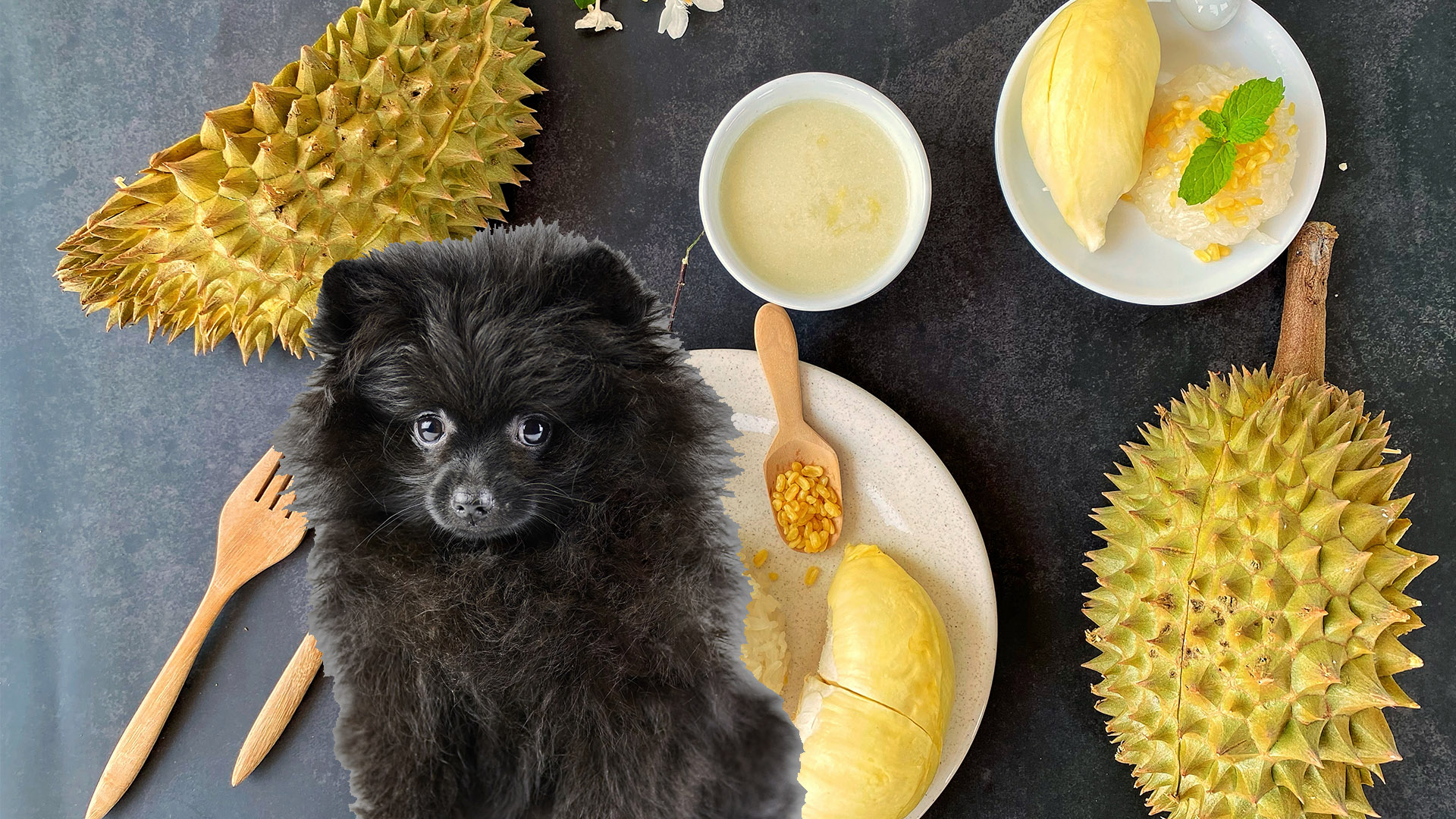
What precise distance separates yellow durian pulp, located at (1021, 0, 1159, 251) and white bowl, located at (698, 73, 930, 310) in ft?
0.44

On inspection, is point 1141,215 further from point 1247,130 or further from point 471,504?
point 471,504

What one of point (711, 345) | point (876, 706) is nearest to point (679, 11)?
point (711, 345)

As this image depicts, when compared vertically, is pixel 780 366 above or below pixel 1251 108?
below

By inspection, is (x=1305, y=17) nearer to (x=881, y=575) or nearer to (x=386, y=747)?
(x=881, y=575)

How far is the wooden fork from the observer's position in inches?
39.4

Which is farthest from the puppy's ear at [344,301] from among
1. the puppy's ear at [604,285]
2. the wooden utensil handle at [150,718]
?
the wooden utensil handle at [150,718]

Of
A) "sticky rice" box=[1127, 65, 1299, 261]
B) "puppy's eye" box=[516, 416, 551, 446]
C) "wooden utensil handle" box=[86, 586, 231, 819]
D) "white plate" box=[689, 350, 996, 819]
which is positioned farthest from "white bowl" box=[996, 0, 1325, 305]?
"wooden utensil handle" box=[86, 586, 231, 819]

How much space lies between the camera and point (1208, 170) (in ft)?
2.63

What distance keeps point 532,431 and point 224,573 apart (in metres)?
0.68

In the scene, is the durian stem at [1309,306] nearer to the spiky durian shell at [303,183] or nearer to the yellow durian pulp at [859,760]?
the yellow durian pulp at [859,760]

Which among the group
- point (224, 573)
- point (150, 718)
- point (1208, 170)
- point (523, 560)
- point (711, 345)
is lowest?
point (150, 718)

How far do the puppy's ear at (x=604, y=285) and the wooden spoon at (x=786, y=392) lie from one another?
33 centimetres

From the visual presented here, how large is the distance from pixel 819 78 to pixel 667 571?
0.58m

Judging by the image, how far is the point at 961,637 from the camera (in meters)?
0.92
